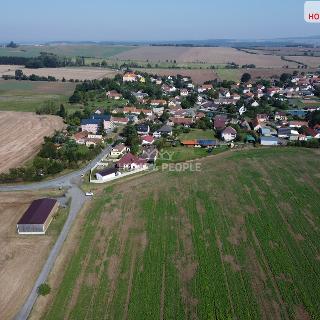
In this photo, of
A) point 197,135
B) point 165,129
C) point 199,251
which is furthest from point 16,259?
point 197,135

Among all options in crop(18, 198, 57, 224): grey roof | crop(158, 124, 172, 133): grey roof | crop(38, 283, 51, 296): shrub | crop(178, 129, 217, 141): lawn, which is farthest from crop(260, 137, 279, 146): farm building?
crop(38, 283, 51, 296): shrub

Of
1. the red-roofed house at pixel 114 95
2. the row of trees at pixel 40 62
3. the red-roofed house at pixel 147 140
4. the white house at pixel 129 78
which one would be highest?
the row of trees at pixel 40 62

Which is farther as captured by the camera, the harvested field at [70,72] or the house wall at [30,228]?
the harvested field at [70,72]

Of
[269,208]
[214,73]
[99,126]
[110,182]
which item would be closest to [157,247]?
[269,208]

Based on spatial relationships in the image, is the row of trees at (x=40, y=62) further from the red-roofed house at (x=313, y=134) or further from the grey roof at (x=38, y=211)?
the grey roof at (x=38, y=211)

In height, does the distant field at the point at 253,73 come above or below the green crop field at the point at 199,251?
above

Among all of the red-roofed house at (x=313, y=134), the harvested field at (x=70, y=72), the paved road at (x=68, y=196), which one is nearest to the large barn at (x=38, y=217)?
the paved road at (x=68, y=196)

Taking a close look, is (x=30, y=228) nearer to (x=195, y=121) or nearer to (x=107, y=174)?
(x=107, y=174)
